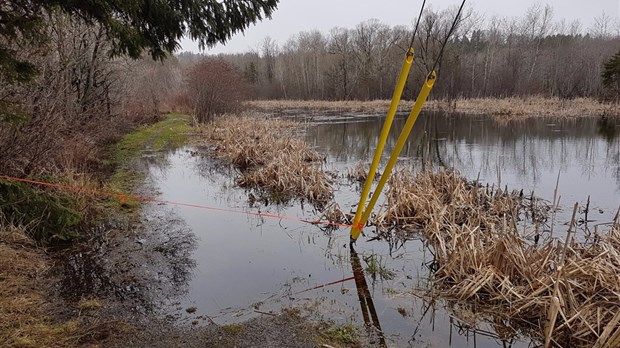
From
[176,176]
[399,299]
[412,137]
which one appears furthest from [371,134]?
[399,299]

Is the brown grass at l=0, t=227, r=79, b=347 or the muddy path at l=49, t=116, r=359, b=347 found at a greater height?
the brown grass at l=0, t=227, r=79, b=347

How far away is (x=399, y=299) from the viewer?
15.4 ft

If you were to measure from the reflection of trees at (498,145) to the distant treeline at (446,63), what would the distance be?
1098 centimetres

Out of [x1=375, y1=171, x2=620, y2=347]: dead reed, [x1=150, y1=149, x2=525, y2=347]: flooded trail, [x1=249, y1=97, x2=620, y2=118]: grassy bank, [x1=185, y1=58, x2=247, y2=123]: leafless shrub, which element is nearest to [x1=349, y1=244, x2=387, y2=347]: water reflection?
[x1=150, y1=149, x2=525, y2=347]: flooded trail

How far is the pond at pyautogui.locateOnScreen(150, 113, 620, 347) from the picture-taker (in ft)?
13.8

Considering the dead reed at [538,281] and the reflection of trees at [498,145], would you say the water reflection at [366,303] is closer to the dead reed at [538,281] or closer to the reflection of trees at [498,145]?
the dead reed at [538,281]

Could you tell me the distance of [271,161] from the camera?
11.5 meters

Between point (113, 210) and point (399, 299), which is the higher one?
point (113, 210)

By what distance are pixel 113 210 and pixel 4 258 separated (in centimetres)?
306

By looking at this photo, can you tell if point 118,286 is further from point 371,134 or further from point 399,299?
point 371,134

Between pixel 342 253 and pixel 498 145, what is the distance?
1204 cm

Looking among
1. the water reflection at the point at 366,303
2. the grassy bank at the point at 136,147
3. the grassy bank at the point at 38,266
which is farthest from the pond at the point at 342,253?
the grassy bank at the point at 38,266

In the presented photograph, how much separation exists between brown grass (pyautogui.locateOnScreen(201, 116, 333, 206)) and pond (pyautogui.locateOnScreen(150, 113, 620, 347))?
45cm

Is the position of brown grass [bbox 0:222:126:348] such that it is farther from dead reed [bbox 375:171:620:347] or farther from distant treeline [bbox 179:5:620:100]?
distant treeline [bbox 179:5:620:100]
